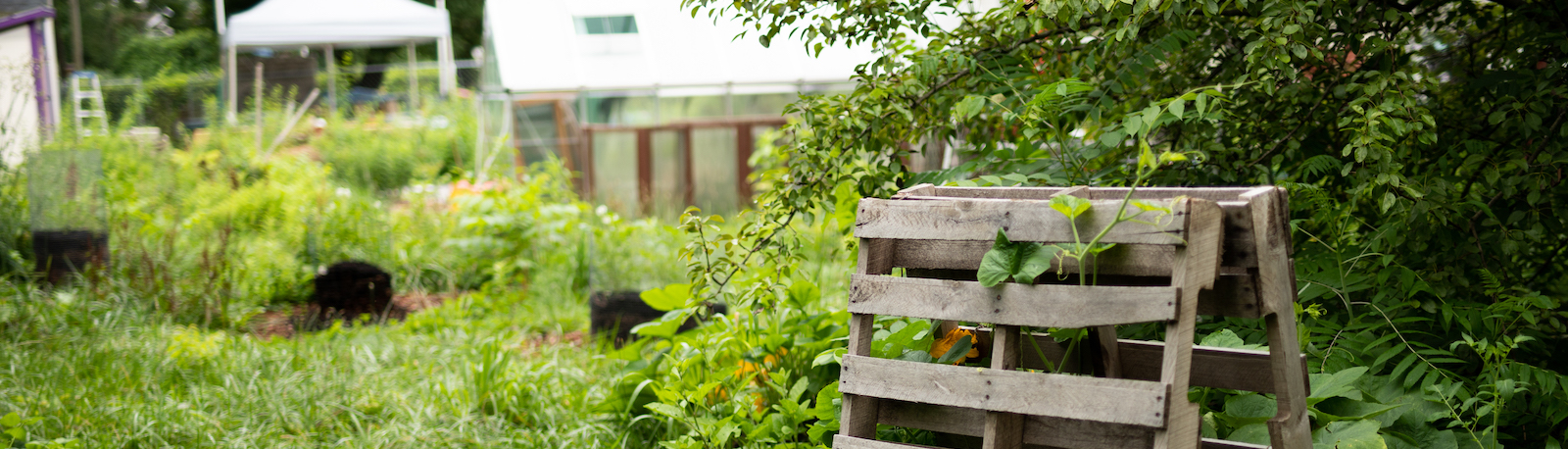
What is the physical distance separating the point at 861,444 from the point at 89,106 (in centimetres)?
1513

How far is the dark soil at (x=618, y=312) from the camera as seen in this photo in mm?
4848

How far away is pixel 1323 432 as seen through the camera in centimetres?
198

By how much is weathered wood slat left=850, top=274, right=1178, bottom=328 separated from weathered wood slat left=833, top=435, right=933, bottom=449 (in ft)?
0.82

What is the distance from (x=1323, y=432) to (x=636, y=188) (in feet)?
24.3

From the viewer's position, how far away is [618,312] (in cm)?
489

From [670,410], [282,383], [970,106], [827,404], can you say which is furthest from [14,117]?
[970,106]

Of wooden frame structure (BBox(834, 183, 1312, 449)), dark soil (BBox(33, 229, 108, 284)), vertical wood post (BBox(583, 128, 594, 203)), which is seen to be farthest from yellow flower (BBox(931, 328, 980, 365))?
vertical wood post (BBox(583, 128, 594, 203))

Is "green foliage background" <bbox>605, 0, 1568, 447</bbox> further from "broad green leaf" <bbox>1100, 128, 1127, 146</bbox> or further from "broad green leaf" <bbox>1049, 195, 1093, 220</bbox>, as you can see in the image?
"broad green leaf" <bbox>1049, 195, 1093, 220</bbox>

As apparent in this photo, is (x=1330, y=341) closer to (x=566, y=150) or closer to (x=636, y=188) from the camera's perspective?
(x=636, y=188)

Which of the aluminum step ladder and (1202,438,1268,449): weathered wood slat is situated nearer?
(1202,438,1268,449): weathered wood slat

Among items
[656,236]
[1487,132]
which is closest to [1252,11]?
[1487,132]

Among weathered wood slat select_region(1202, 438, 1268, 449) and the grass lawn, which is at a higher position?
weathered wood slat select_region(1202, 438, 1268, 449)

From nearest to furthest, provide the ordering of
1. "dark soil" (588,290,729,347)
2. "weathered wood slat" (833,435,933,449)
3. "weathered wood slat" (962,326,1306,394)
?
"weathered wood slat" (833,435,933,449), "weathered wood slat" (962,326,1306,394), "dark soil" (588,290,729,347)

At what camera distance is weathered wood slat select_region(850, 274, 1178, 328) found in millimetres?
1527
